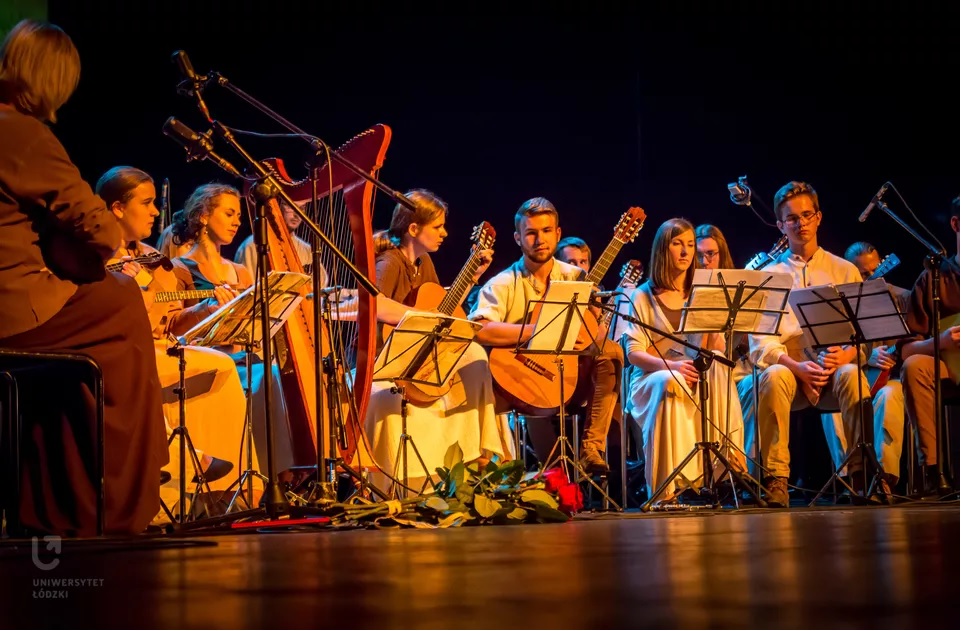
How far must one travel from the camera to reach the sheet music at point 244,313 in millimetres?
3973

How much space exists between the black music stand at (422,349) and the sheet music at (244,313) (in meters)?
0.60

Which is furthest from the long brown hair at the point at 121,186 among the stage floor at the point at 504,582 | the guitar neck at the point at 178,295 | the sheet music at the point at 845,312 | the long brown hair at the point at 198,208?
the sheet music at the point at 845,312

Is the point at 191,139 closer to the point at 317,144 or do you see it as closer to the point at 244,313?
the point at 317,144

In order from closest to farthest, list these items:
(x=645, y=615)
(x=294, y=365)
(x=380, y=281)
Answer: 1. (x=645, y=615)
2. (x=294, y=365)
3. (x=380, y=281)

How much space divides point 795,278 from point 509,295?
165 cm

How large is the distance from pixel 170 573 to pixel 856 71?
7.28 m

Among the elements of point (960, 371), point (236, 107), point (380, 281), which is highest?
point (236, 107)

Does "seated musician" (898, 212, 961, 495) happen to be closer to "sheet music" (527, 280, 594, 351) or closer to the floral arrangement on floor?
"sheet music" (527, 280, 594, 351)

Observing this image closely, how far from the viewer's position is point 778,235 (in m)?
8.05

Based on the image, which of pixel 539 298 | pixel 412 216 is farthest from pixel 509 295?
pixel 412 216

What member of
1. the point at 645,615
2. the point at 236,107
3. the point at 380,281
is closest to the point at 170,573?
the point at 645,615

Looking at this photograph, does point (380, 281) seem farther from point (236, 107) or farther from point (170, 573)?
point (170, 573)

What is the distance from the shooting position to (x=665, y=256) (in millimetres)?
6117

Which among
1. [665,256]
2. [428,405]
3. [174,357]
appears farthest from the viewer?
[665,256]
